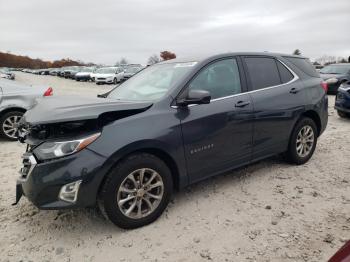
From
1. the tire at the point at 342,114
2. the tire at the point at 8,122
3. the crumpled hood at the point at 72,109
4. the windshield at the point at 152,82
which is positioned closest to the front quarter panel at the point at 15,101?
the tire at the point at 8,122

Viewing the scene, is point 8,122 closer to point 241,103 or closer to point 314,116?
point 241,103

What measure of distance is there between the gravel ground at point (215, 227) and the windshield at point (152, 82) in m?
1.31

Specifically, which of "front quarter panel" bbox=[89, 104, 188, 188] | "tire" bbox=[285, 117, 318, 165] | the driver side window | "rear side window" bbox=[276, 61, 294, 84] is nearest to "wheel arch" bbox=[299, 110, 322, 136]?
"tire" bbox=[285, 117, 318, 165]

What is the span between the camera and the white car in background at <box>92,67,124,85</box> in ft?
96.6

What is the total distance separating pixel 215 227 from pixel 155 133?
3.70ft

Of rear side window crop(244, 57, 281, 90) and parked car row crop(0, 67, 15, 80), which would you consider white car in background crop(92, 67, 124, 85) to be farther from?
rear side window crop(244, 57, 281, 90)

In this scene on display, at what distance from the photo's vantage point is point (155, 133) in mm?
3398

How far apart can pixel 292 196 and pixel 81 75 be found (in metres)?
35.7

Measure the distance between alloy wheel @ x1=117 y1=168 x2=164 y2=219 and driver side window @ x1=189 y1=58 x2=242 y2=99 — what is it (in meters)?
1.09

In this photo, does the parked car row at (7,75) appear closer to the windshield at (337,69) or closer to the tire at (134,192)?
the tire at (134,192)

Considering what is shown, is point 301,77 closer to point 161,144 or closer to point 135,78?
point 135,78

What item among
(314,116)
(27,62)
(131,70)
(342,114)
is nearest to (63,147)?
(314,116)

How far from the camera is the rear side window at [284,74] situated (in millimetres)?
4883

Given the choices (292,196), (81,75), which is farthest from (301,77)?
(81,75)
